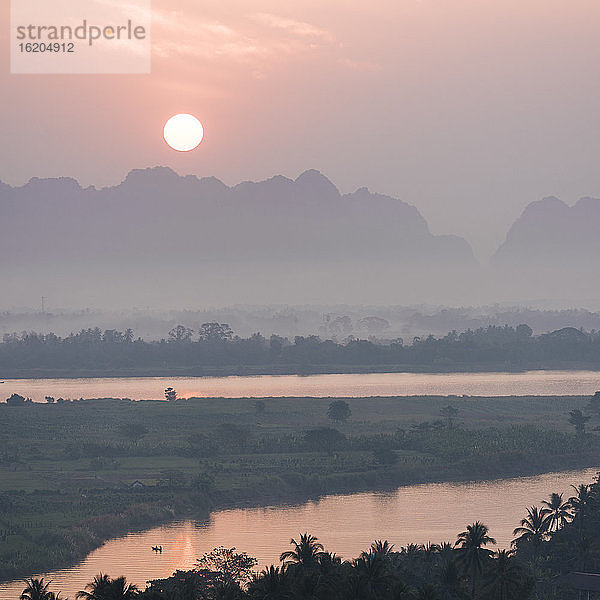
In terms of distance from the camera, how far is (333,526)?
259ft

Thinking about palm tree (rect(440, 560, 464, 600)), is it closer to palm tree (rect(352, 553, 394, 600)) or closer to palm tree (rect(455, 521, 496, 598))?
palm tree (rect(455, 521, 496, 598))

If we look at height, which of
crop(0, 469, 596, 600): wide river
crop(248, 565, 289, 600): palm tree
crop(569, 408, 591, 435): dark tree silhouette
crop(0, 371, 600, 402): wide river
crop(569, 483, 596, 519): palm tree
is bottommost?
crop(0, 469, 596, 600): wide river

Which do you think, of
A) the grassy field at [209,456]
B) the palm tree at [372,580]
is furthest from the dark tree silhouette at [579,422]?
the palm tree at [372,580]

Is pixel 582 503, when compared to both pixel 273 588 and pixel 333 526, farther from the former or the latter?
pixel 273 588

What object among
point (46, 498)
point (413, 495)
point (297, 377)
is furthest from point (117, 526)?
point (297, 377)

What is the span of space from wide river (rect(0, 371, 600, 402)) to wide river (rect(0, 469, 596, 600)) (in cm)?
6091

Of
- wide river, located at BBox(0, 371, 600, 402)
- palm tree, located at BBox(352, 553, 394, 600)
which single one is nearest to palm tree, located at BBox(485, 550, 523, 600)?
palm tree, located at BBox(352, 553, 394, 600)

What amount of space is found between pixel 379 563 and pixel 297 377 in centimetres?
14712

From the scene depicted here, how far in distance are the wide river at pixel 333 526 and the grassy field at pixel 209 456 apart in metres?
2.37

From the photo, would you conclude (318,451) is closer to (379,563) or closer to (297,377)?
(379,563)

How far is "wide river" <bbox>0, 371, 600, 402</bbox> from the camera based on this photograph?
516 feet

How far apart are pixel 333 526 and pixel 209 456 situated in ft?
78.8

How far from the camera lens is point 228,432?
354 ft

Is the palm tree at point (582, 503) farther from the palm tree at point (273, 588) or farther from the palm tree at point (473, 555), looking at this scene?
the palm tree at point (273, 588)
